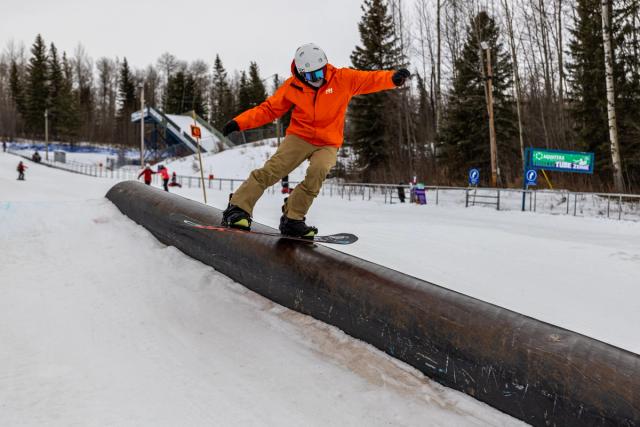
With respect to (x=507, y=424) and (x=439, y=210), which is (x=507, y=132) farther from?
(x=507, y=424)

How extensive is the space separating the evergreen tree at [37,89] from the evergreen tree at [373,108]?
5175 cm

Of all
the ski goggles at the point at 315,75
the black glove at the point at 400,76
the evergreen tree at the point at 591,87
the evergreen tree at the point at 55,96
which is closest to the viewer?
the black glove at the point at 400,76

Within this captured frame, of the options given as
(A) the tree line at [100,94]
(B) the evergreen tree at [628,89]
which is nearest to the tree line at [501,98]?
(B) the evergreen tree at [628,89]

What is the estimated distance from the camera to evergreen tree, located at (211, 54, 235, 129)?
6794 cm

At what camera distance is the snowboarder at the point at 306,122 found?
3816 millimetres

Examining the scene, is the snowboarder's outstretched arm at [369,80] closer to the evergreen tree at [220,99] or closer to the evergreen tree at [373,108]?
the evergreen tree at [373,108]

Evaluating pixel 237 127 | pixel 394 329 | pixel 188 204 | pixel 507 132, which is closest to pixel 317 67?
pixel 237 127

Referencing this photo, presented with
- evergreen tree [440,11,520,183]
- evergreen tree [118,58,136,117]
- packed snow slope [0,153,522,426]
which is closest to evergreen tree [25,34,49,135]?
evergreen tree [118,58,136,117]

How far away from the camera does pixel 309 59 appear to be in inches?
147

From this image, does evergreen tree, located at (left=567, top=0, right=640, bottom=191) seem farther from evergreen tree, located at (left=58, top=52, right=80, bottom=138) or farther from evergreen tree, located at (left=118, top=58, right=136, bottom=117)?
evergreen tree, located at (left=118, top=58, right=136, bottom=117)

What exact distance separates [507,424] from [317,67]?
9.79ft

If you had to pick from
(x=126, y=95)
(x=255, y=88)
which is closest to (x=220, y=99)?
(x=255, y=88)

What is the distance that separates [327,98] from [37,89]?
71112 millimetres

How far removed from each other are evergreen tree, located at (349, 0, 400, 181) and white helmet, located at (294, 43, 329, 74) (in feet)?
78.6
